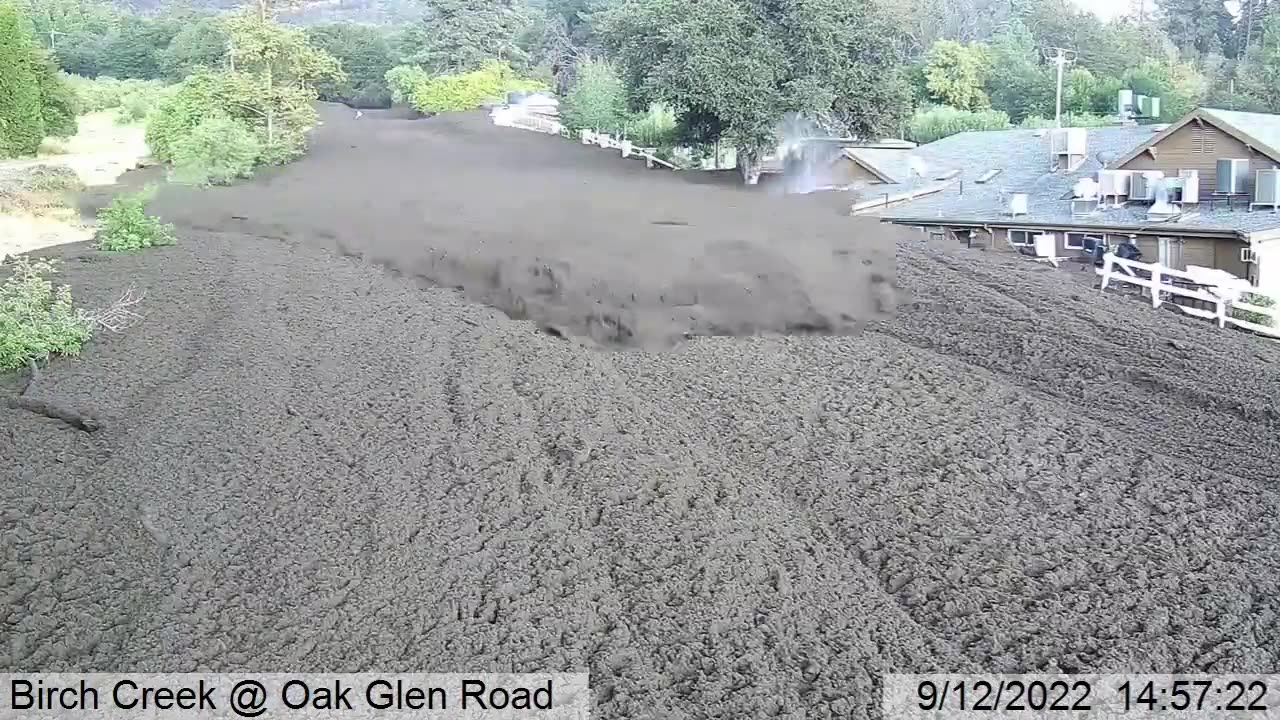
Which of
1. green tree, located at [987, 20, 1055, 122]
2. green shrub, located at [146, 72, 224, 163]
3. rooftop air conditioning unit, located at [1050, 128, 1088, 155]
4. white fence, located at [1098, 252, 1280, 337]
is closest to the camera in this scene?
white fence, located at [1098, 252, 1280, 337]

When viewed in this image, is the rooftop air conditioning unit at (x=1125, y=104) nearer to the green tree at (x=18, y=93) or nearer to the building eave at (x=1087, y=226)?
the building eave at (x=1087, y=226)

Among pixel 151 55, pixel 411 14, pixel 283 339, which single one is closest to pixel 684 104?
pixel 151 55

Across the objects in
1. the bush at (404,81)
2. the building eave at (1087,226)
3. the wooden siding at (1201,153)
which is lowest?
the building eave at (1087,226)

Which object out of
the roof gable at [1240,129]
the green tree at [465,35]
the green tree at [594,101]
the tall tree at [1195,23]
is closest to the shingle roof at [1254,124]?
the roof gable at [1240,129]

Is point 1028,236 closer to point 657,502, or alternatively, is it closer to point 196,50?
point 657,502

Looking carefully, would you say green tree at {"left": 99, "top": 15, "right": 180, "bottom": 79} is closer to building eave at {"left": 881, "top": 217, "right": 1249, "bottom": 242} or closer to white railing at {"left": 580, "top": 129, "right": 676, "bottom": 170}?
white railing at {"left": 580, "top": 129, "right": 676, "bottom": 170}

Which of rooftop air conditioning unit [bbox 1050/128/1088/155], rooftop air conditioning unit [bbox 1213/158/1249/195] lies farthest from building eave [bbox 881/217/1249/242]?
rooftop air conditioning unit [bbox 1050/128/1088/155]

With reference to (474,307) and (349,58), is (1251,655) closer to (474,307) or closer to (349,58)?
(474,307)
